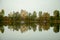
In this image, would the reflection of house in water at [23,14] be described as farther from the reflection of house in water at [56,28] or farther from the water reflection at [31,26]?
the reflection of house in water at [56,28]

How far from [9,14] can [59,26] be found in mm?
719

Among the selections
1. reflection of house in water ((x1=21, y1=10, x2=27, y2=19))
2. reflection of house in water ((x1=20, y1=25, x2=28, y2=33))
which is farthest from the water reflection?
reflection of house in water ((x1=21, y1=10, x2=27, y2=19))

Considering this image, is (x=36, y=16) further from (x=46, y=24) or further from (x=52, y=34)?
(x=52, y=34)

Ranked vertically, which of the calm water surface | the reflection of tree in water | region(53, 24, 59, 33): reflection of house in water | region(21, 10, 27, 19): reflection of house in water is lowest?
the calm water surface

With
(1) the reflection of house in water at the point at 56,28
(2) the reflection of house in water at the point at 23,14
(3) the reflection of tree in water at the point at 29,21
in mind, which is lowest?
(1) the reflection of house in water at the point at 56,28

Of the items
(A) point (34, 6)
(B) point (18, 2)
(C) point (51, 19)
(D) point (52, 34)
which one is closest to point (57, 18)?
(C) point (51, 19)

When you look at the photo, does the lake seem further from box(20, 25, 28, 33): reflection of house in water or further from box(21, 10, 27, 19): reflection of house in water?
box(21, 10, 27, 19): reflection of house in water

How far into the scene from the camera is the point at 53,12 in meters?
1.73

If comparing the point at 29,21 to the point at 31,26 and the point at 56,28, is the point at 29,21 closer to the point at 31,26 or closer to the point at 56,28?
the point at 31,26

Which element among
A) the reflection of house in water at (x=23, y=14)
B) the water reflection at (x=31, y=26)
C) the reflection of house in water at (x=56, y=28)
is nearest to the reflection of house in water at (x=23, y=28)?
the water reflection at (x=31, y=26)

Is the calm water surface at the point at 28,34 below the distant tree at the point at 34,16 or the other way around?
below

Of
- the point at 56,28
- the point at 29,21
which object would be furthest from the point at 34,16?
the point at 56,28

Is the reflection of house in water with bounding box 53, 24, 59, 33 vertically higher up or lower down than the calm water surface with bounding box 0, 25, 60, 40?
higher up

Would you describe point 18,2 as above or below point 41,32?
above
